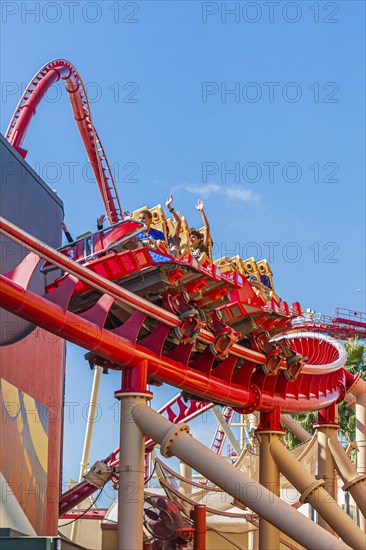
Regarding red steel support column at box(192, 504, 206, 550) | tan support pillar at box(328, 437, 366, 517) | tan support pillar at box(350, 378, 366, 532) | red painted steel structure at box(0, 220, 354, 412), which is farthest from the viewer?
tan support pillar at box(350, 378, 366, 532)

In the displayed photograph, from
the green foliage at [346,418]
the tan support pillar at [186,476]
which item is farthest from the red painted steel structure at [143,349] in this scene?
the green foliage at [346,418]

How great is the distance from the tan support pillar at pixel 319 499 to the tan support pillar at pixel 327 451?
105 inches

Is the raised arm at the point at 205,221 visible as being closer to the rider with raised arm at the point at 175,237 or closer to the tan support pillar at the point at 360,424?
the rider with raised arm at the point at 175,237

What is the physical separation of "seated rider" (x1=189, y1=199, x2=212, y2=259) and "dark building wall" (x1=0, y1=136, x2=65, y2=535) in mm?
2679

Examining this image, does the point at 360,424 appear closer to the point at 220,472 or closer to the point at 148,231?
the point at 220,472

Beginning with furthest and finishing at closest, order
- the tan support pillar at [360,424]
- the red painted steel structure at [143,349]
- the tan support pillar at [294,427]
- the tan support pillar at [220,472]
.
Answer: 1. the tan support pillar at [294,427]
2. the tan support pillar at [360,424]
3. the tan support pillar at [220,472]
4. the red painted steel structure at [143,349]

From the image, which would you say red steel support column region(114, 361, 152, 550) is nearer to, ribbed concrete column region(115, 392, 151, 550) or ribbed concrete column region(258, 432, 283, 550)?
ribbed concrete column region(115, 392, 151, 550)

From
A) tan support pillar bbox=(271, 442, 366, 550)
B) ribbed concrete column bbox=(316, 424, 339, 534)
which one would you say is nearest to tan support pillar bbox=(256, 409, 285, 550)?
tan support pillar bbox=(271, 442, 366, 550)

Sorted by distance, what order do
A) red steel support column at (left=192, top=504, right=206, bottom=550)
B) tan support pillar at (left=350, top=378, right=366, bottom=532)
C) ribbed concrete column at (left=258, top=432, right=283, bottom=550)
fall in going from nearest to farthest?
red steel support column at (left=192, top=504, right=206, bottom=550) < ribbed concrete column at (left=258, top=432, right=283, bottom=550) < tan support pillar at (left=350, top=378, right=366, bottom=532)

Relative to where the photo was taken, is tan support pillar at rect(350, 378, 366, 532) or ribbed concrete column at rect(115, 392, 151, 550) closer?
ribbed concrete column at rect(115, 392, 151, 550)

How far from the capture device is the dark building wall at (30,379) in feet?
48.6

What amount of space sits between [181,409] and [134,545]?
9.24 m

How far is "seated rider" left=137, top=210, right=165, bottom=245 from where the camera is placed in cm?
1466

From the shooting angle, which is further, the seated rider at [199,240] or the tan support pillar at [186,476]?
the tan support pillar at [186,476]
